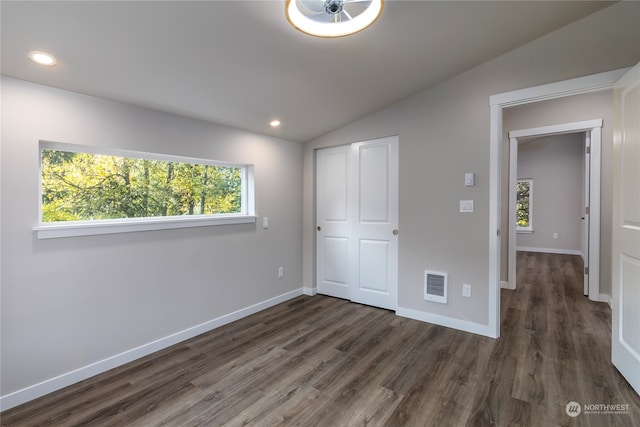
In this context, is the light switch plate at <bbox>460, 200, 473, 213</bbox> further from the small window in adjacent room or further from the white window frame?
the small window in adjacent room

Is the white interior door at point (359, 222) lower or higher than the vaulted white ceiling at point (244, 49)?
lower

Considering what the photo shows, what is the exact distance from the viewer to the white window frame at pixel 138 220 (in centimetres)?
205

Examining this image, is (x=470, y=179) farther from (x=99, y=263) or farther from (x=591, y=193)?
(x=99, y=263)

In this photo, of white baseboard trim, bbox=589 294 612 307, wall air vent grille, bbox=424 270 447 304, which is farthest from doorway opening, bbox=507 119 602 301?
wall air vent grille, bbox=424 270 447 304

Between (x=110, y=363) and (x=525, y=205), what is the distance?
8946mm

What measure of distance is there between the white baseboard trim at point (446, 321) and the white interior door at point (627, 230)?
910 mm

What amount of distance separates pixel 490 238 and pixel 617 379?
1.28 meters

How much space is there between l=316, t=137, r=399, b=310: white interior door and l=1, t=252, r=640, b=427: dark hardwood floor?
64cm

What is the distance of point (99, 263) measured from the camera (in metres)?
2.25

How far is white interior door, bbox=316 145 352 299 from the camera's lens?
12.7 ft

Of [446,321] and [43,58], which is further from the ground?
[43,58]

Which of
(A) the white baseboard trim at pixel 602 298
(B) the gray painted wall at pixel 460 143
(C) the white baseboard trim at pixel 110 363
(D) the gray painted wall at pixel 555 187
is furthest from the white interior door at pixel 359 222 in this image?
(D) the gray painted wall at pixel 555 187

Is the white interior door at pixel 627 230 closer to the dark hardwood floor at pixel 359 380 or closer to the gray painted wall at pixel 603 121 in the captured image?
the dark hardwood floor at pixel 359 380

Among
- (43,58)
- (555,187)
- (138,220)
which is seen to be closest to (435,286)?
(138,220)
